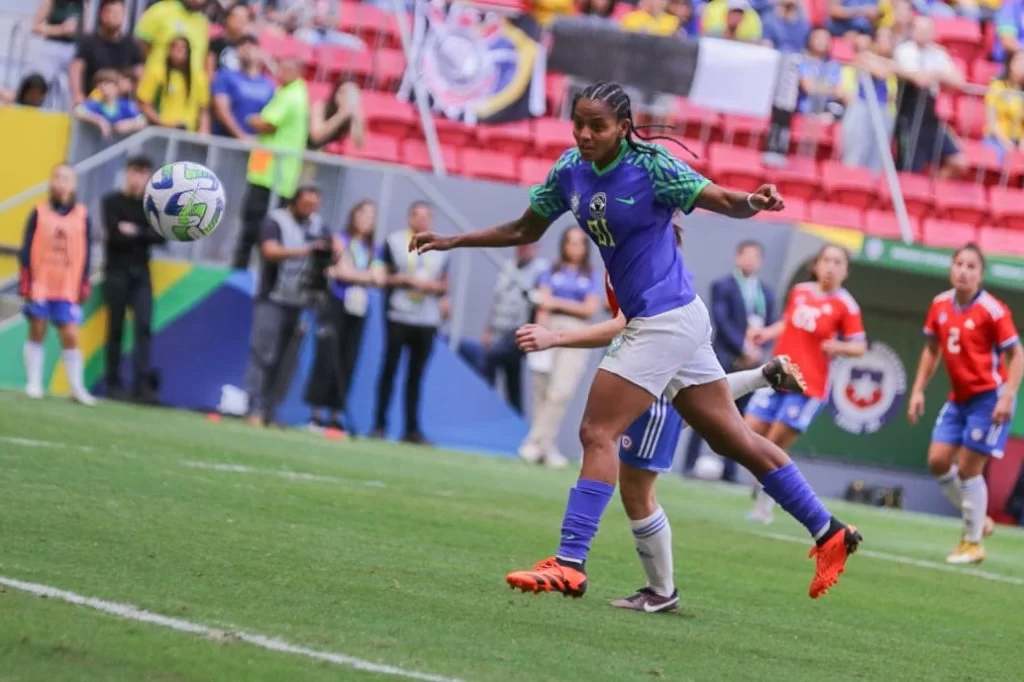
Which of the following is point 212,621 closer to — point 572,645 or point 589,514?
point 572,645

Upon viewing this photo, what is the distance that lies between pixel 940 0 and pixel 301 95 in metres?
10.7

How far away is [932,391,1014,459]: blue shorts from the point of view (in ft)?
42.0

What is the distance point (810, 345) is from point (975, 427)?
165 centimetres

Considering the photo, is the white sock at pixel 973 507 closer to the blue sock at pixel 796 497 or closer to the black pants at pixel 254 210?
the blue sock at pixel 796 497

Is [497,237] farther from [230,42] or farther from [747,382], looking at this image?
[230,42]

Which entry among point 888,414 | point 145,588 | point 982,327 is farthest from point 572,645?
point 888,414

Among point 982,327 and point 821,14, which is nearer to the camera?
point 982,327

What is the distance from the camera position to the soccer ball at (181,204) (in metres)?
9.71

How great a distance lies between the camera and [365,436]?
17.8 metres

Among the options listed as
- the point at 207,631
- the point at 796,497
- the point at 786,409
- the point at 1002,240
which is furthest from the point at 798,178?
the point at 207,631

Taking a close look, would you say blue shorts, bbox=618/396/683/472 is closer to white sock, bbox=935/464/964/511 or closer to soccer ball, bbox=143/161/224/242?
soccer ball, bbox=143/161/224/242

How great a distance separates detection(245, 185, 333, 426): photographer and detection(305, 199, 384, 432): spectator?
233mm

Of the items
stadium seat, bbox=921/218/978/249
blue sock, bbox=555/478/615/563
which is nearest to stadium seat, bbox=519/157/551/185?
stadium seat, bbox=921/218/978/249

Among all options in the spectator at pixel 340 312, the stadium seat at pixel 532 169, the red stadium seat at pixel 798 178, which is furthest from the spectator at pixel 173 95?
the red stadium seat at pixel 798 178
